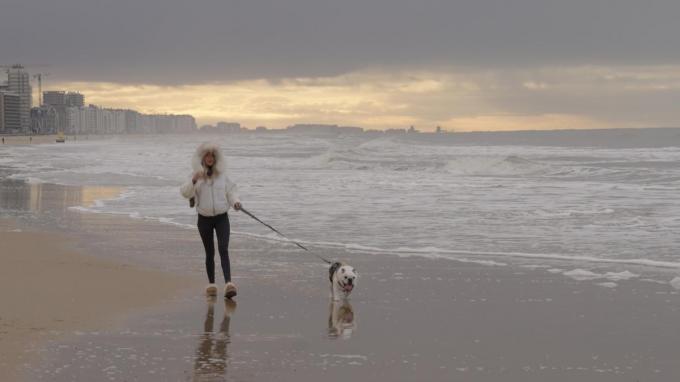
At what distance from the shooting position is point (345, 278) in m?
7.13

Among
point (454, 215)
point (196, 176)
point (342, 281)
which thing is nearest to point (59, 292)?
point (196, 176)

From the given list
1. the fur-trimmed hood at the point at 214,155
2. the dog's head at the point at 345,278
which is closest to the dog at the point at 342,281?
the dog's head at the point at 345,278

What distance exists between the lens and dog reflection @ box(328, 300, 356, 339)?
6145 millimetres

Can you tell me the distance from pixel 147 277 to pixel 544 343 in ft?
13.6

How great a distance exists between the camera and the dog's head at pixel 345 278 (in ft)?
23.4

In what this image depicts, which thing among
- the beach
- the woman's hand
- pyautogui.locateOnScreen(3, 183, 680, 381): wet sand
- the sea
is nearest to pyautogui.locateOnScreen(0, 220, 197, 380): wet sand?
the beach

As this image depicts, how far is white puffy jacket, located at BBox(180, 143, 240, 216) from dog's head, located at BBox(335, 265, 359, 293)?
1.24 metres

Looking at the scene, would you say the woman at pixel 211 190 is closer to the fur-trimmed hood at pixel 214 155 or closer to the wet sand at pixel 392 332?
the fur-trimmed hood at pixel 214 155

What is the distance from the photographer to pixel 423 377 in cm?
502

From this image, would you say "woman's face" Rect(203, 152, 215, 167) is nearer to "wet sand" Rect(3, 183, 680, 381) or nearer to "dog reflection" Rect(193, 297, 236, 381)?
"wet sand" Rect(3, 183, 680, 381)

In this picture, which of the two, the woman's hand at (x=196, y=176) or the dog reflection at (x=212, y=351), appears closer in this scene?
the dog reflection at (x=212, y=351)

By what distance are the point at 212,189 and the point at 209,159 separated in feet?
0.90

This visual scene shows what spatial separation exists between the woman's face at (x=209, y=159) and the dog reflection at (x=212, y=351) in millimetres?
1498

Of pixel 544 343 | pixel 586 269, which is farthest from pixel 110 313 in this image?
pixel 586 269
